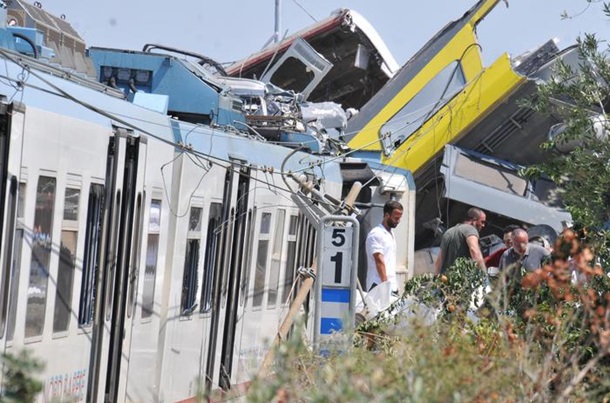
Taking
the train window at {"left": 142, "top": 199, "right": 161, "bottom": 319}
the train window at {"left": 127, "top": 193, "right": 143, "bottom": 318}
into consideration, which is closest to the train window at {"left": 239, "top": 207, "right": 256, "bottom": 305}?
the train window at {"left": 142, "top": 199, "right": 161, "bottom": 319}

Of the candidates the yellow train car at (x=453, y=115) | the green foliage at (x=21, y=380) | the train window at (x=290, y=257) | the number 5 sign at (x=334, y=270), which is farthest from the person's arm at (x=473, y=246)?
the green foliage at (x=21, y=380)

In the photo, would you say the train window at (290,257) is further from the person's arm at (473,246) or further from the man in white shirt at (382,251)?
the person's arm at (473,246)

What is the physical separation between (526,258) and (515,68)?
812cm

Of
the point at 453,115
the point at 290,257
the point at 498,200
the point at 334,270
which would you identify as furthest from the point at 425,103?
the point at 334,270

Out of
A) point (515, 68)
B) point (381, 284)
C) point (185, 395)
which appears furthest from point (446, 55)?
point (185, 395)

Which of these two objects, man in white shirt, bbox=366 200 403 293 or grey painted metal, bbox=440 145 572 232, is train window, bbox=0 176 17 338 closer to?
man in white shirt, bbox=366 200 403 293

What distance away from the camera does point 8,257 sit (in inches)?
340

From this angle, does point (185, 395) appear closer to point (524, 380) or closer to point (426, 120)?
point (524, 380)

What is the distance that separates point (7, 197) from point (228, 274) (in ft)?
18.9

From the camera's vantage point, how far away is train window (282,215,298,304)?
16.5m

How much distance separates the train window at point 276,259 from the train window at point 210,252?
2109 millimetres

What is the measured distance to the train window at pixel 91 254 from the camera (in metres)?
10.3

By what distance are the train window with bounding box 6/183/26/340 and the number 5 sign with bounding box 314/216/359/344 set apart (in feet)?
13.1

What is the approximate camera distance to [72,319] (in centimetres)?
1004
